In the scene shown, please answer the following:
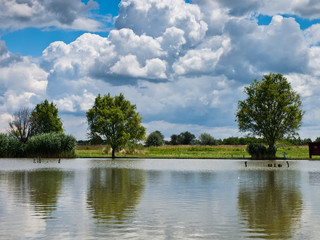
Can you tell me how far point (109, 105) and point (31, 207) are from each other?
7225 cm

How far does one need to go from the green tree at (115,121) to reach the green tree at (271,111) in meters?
24.0

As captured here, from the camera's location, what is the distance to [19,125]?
301 ft

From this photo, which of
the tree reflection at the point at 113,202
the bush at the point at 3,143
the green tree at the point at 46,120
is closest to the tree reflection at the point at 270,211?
the tree reflection at the point at 113,202

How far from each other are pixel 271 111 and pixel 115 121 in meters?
31.9

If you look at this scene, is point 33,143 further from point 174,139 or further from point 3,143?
point 174,139

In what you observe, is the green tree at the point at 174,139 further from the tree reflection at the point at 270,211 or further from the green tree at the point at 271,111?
the tree reflection at the point at 270,211

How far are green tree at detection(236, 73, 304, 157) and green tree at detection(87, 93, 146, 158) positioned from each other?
24.0 metres

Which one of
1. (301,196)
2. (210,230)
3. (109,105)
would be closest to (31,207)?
(210,230)

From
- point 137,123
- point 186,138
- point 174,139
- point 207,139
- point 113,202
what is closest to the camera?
point 113,202

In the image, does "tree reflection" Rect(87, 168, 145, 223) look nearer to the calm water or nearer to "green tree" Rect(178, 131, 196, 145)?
the calm water

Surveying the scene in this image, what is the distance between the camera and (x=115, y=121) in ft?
271

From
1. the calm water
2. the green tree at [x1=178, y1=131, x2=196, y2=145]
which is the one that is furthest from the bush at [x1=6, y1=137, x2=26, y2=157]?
the green tree at [x1=178, y1=131, x2=196, y2=145]

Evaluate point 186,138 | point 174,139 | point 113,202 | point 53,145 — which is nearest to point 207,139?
point 186,138

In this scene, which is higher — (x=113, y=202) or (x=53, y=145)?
(x=53, y=145)
